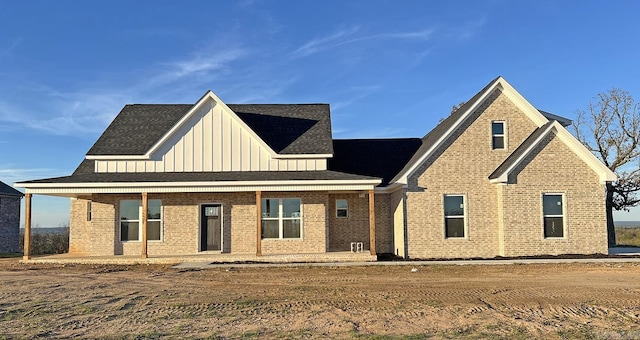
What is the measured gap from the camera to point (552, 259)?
57.3ft

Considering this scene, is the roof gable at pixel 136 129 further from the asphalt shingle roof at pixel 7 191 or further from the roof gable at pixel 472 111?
the asphalt shingle roof at pixel 7 191

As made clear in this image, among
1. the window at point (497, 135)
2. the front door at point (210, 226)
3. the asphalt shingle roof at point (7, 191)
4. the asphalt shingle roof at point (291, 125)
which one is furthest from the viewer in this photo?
the asphalt shingle roof at point (7, 191)

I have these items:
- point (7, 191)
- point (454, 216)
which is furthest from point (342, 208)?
point (7, 191)

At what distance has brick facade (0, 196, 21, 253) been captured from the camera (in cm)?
3125

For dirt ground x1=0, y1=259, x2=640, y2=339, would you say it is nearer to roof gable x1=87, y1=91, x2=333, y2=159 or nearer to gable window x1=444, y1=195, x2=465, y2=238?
gable window x1=444, y1=195, x2=465, y2=238

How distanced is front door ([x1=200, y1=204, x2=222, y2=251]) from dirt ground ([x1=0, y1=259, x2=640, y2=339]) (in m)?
4.30

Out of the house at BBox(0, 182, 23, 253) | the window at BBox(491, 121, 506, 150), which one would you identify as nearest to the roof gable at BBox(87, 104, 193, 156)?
the window at BBox(491, 121, 506, 150)

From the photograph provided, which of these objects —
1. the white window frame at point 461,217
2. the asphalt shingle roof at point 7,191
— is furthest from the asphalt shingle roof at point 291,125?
the asphalt shingle roof at point 7,191

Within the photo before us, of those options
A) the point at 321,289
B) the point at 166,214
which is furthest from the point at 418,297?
the point at 166,214

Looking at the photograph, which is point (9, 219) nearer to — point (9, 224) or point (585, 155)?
point (9, 224)

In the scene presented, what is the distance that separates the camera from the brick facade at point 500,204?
1848 centimetres

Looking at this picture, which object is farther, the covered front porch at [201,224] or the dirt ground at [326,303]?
the covered front porch at [201,224]

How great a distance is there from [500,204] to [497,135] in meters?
2.70

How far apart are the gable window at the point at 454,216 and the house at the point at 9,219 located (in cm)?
2627
